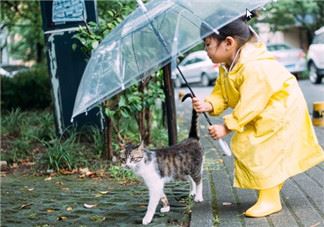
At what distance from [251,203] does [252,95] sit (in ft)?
3.77

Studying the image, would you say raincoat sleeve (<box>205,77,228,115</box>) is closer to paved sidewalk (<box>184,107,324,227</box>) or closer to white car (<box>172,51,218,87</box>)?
paved sidewalk (<box>184,107,324,227</box>)

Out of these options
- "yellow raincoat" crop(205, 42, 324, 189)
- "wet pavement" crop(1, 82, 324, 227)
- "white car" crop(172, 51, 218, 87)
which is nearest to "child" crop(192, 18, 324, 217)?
"yellow raincoat" crop(205, 42, 324, 189)

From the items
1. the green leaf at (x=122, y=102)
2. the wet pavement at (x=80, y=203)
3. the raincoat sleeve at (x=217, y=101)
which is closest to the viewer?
the raincoat sleeve at (x=217, y=101)

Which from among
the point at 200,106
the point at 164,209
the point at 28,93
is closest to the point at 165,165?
the point at 164,209

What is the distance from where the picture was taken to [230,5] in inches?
161

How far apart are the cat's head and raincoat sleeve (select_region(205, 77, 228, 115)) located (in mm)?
670

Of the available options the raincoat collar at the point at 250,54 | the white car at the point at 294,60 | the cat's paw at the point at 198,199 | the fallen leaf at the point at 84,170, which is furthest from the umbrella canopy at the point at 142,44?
the white car at the point at 294,60

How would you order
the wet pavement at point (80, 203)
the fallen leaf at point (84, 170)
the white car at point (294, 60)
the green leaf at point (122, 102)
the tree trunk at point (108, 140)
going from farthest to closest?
the white car at point (294, 60)
the tree trunk at point (108, 140)
the green leaf at point (122, 102)
the fallen leaf at point (84, 170)
the wet pavement at point (80, 203)

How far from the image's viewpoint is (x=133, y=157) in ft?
14.3

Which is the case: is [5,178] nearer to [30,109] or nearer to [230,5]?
[230,5]

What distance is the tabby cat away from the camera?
4.41 meters

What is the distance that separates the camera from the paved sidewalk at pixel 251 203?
422 cm

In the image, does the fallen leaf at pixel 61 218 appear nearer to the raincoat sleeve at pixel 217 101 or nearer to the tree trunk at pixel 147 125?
the raincoat sleeve at pixel 217 101

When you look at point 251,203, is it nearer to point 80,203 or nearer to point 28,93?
point 80,203
